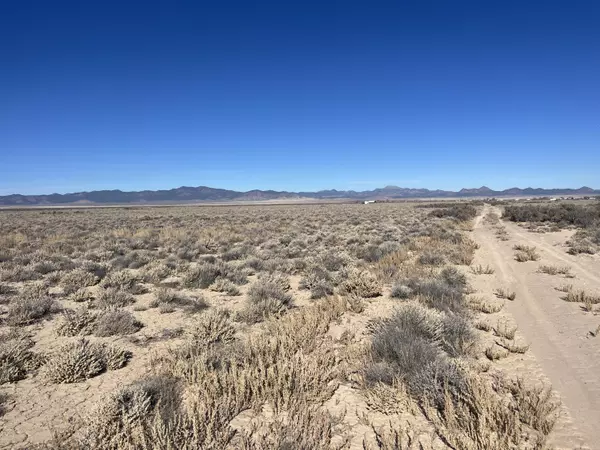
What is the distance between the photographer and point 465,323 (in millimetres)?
6789

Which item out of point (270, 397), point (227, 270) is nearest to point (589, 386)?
point (270, 397)

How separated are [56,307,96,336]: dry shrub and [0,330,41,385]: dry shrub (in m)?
0.75

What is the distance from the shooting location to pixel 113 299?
364 inches

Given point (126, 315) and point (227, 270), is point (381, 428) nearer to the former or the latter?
point (126, 315)

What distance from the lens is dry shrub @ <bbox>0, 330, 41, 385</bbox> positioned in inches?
209

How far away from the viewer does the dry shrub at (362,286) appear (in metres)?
9.68

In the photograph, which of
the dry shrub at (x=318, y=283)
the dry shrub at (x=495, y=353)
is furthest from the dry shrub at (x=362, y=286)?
the dry shrub at (x=495, y=353)

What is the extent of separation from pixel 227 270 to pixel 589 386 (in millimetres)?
10093

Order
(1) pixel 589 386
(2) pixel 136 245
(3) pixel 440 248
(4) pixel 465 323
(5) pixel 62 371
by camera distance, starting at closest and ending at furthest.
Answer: (1) pixel 589 386, (5) pixel 62 371, (4) pixel 465 323, (3) pixel 440 248, (2) pixel 136 245

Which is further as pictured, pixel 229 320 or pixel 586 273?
pixel 586 273

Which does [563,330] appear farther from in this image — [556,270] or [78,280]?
[78,280]

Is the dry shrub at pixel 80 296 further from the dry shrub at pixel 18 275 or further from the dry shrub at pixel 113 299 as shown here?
the dry shrub at pixel 18 275

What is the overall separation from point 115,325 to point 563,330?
28.2ft

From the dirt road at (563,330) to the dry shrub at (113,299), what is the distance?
867 cm
